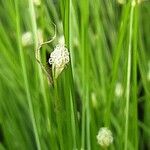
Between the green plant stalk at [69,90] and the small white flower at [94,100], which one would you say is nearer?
the green plant stalk at [69,90]

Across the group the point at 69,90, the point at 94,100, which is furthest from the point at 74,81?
the point at 69,90

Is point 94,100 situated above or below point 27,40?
below

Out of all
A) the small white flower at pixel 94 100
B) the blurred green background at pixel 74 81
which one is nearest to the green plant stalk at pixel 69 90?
the blurred green background at pixel 74 81

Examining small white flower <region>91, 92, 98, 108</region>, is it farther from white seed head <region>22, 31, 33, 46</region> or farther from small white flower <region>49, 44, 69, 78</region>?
small white flower <region>49, 44, 69, 78</region>

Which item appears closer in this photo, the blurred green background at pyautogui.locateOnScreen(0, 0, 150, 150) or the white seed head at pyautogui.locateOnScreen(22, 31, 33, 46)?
the blurred green background at pyautogui.locateOnScreen(0, 0, 150, 150)

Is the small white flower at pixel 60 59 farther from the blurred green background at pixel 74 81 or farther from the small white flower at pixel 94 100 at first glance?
the small white flower at pixel 94 100

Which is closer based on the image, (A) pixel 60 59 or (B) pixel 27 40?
(A) pixel 60 59

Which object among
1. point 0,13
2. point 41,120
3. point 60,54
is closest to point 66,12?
point 60,54

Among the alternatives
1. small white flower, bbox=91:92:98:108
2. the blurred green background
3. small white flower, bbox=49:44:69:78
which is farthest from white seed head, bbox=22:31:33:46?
small white flower, bbox=49:44:69:78

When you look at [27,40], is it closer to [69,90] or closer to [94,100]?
[94,100]

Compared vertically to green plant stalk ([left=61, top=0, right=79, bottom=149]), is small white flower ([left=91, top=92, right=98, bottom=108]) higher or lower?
lower

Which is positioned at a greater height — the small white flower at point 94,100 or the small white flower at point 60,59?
the small white flower at point 60,59
